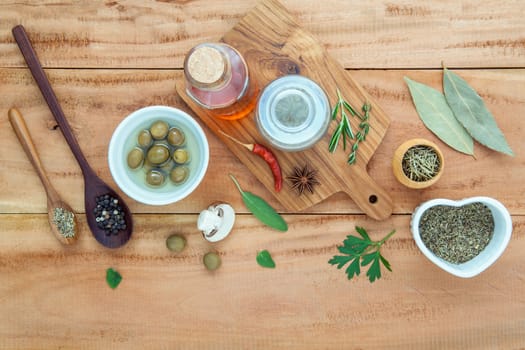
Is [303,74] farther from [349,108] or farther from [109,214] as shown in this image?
[109,214]

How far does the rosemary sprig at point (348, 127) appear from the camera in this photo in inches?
39.5

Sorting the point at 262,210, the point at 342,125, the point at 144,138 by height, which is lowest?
the point at 262,210

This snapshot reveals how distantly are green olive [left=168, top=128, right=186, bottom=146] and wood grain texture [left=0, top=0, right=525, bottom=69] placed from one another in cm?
16

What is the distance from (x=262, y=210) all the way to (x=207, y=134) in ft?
0.67

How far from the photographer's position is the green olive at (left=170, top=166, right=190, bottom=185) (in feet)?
3.31

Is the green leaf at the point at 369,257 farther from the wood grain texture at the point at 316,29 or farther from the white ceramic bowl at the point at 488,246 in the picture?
the wood grain texture at the point at 316,29

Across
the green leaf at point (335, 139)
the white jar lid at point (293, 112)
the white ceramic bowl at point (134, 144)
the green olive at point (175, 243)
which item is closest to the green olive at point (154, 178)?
the white ceramic bowl at point (134, 144)

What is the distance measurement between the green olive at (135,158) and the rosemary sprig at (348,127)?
0.39 metres

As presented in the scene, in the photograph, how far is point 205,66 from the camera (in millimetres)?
899

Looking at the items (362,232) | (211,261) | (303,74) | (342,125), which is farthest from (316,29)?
(211,261)

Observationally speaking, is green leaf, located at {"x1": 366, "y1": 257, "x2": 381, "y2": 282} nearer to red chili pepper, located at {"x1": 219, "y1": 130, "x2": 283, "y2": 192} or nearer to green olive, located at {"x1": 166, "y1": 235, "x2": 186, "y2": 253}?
red chili pepper, located at {"x1": 219, "y1": 130, "x2": 283, "y2": 192}

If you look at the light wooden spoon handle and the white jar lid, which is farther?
the light wooden spoon handle

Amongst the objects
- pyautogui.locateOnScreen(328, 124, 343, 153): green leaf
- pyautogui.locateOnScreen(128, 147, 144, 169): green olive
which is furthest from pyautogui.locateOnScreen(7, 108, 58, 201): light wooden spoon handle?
pyautogui.locateOnScreen(328, 124, 343, 153): green leaf

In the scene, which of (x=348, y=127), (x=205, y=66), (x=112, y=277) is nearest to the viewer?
(x=205, y=66)
